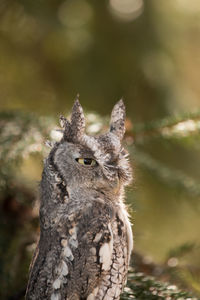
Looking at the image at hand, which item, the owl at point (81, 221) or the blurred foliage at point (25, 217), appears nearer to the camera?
the owl at point (81, 221)

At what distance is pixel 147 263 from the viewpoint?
2330 millimetres

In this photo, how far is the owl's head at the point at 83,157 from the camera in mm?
1804

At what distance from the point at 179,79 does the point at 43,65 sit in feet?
3.66

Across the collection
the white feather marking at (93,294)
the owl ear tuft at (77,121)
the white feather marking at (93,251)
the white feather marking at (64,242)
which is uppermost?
the owl ear tuft at (77,121)

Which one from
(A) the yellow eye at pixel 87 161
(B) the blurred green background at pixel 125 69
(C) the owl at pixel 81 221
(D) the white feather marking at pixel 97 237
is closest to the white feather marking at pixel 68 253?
(C) the owl at pixel 81 221

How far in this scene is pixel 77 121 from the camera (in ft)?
5.89

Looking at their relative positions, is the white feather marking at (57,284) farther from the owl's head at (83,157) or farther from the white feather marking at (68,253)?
the owl's head at (83,157)

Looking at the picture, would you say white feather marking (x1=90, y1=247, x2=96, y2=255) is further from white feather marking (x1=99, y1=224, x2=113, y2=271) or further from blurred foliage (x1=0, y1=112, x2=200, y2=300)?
blurred foliage (x1=0, y1=112, x2=200, y2=300)

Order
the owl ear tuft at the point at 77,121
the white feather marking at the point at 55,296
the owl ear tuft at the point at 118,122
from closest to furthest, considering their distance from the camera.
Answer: the white feather marking at the point at 55,296 < the owl ear tuft at the point at 77,121 < the owl ear tuft at the point at 118,122

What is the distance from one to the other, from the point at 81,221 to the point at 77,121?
429mm

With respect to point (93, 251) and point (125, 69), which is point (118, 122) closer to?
point (93, 251)

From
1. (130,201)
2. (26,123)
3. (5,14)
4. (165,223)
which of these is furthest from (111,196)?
(165,223)

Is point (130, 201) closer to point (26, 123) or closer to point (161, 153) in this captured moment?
point (26, 123)

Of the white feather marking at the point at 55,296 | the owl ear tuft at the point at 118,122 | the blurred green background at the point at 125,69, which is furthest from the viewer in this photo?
the blurred green background at the point at 125,69
